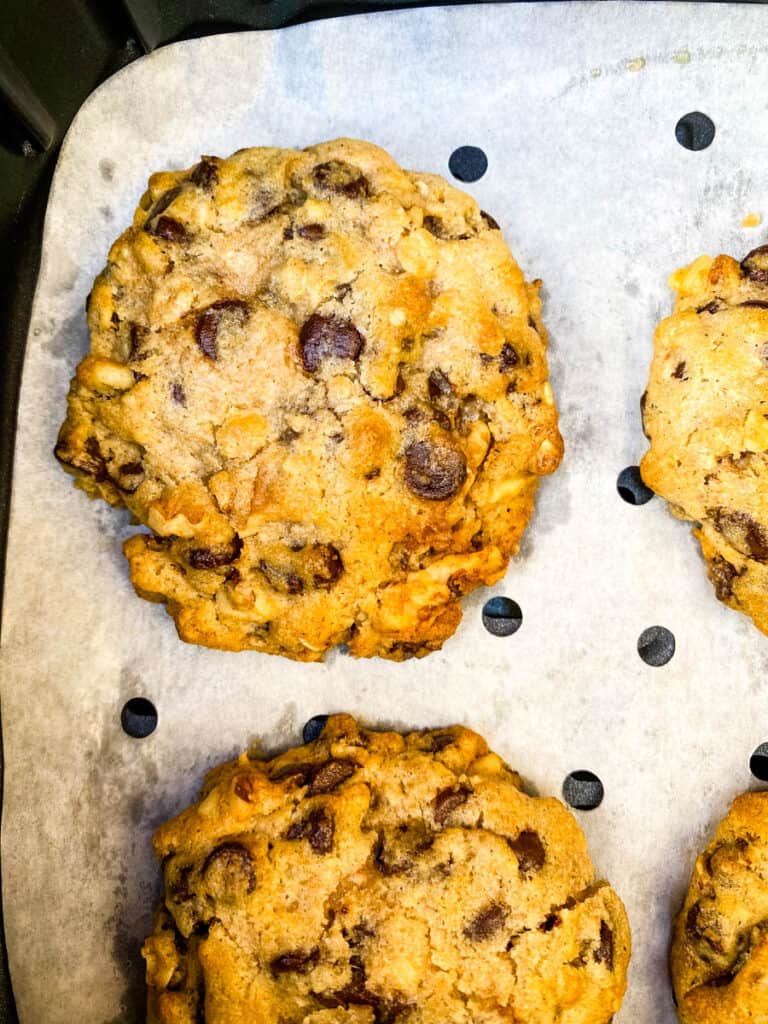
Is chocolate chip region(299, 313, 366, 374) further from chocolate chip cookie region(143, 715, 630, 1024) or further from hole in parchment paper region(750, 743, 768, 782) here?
hole in parchment paper region(750, 743, 768, 782)

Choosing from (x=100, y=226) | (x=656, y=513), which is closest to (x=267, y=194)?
(x=100, y=226)

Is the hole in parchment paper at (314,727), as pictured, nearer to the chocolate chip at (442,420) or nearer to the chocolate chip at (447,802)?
the chocolate chip at (447,802)

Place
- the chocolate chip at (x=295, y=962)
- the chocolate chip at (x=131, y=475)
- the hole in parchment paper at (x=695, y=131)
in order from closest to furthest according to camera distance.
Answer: the chocolate chip at (x=295, y=962) < the chocolate chip at (x=131, y=475) < the hole in parchment paper at (x=695, y=131)

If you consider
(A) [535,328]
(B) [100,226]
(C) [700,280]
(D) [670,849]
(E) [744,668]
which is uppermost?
(B) [100,226]

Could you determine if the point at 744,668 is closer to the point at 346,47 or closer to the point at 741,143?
the point at 741,143

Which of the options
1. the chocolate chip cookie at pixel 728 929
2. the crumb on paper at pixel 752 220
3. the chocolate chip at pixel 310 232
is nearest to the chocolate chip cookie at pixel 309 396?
the chocolate chip at pixel 310 232
